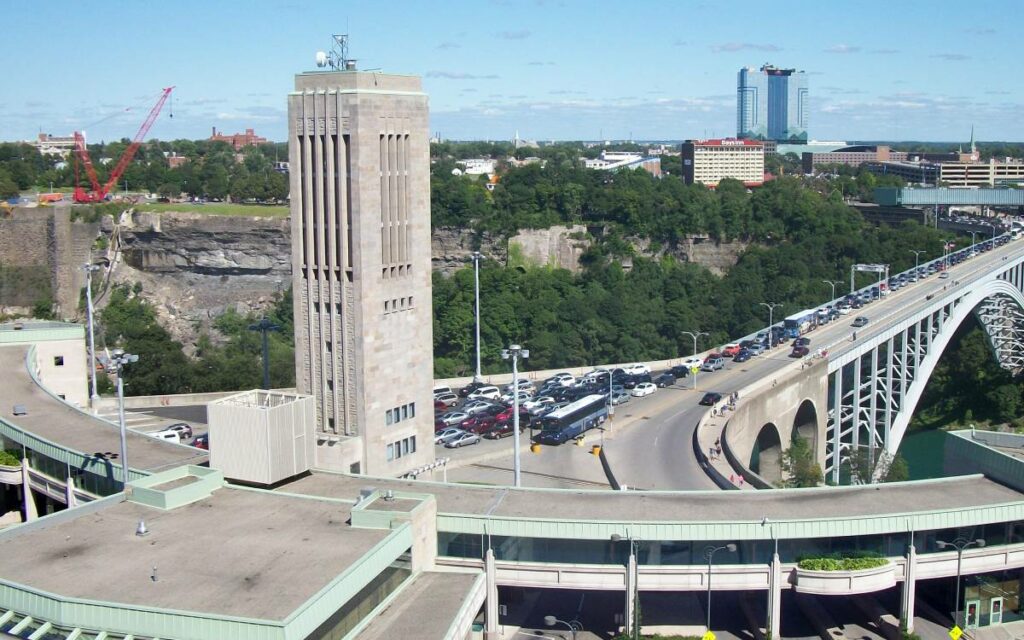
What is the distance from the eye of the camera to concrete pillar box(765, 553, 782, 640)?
109 ft

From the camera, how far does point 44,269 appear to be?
119 m

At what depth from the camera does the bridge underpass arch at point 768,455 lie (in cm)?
6894

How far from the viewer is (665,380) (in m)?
72.2

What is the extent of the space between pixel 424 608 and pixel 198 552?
649 centimetres

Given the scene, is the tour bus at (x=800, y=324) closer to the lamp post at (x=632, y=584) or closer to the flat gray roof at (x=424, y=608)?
the lamp post at (x=632, y=584)

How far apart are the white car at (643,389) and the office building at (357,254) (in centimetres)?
2639

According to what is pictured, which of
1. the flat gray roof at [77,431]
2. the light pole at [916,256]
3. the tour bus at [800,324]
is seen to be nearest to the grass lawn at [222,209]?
the tour bus at [800,324]

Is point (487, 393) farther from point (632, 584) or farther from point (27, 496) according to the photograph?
point (632, 584)

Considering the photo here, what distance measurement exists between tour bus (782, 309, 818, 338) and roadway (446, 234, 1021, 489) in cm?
143

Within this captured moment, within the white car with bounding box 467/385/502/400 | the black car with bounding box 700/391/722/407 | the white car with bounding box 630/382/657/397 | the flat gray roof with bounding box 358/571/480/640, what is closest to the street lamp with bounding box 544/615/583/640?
the flat gray roof with bounding box 358/571/480/640

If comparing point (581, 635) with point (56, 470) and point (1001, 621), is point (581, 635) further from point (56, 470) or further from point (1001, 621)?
point (56, 470)

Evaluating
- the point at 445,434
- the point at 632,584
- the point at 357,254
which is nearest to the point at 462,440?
the point at 445,434

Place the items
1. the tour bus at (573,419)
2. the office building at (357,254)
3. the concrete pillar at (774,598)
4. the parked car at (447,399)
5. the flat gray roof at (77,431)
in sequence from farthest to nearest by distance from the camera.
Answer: the parked car at (447,399) < the tour bus at (573,419) < the office building at (357,254) < the flat gray roof at (77,431) < the concrete pillar at (774,598)

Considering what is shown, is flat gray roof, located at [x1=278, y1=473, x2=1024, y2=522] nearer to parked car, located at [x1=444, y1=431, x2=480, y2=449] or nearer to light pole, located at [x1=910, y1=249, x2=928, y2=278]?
parked car, located at [x1=444, y1=431, x2=480, y2=449]
